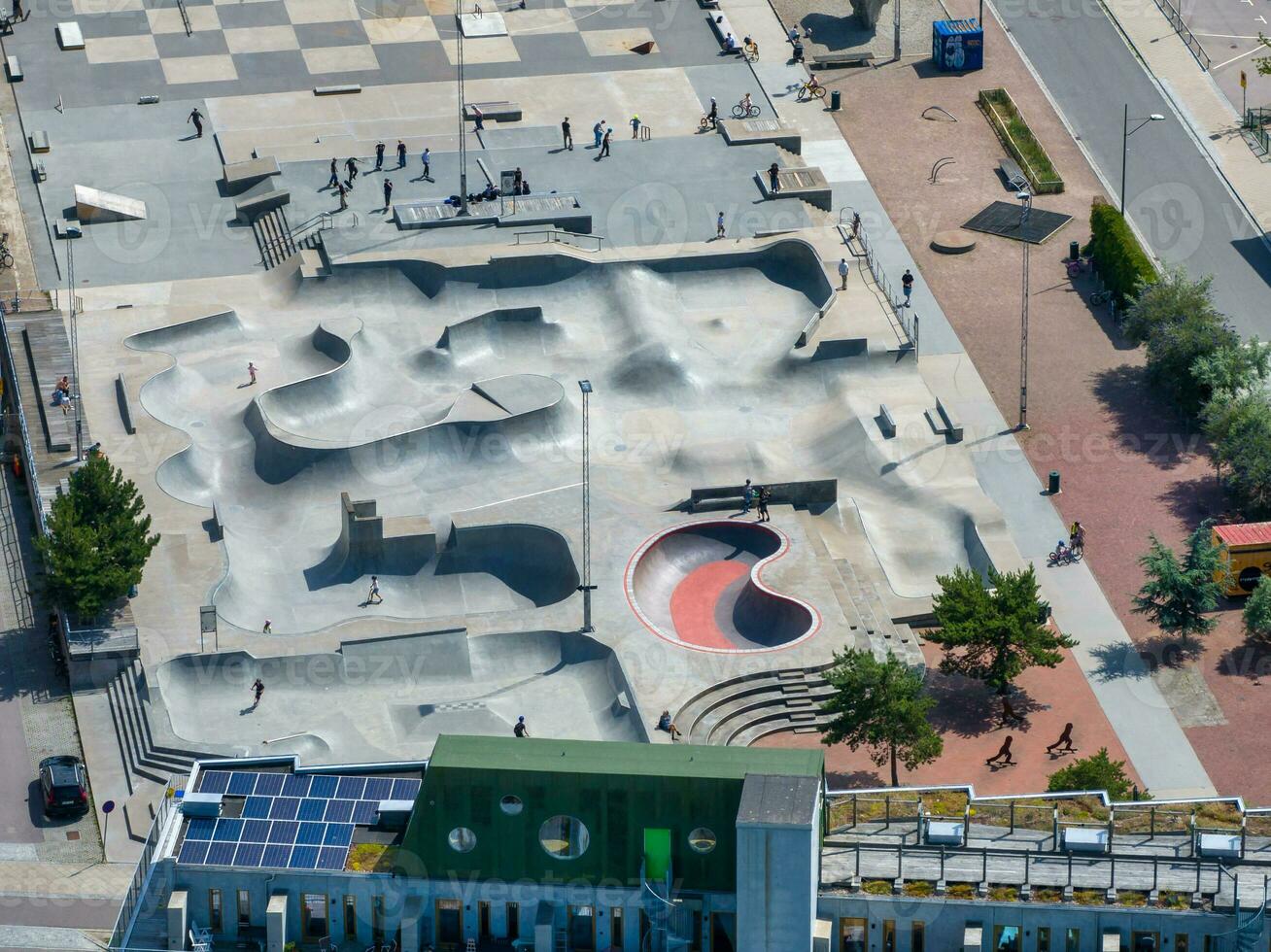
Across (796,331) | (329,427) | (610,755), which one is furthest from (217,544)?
(610,755)

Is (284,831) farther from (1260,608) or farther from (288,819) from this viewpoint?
(1260,608)

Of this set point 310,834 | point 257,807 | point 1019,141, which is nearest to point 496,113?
point 1019,141

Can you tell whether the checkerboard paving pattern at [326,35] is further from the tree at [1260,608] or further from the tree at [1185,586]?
the tree at [1260,608]

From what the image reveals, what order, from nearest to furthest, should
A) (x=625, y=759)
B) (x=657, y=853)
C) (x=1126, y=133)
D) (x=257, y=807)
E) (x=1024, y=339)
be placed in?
(x=657, y=853)
(x=625, y=759)
(x=257, y=807)
(x=1024, y=339)
(x=1126, y=133)

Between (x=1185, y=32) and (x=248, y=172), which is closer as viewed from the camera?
(x=248, y=172)

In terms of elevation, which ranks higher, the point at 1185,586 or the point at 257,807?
the point at 1185,586

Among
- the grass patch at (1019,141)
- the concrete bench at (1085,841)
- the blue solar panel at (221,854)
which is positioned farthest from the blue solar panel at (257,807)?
the grass patch at (1019,141)
